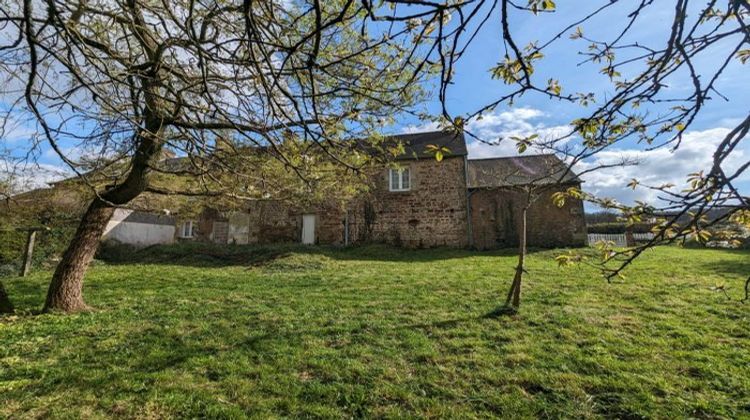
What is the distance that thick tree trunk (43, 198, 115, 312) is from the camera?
6.04 meters

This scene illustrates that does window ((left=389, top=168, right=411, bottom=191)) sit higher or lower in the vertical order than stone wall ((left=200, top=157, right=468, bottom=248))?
higher

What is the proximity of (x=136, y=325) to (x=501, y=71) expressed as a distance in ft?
19.7

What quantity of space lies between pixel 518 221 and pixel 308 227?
32.8 ft

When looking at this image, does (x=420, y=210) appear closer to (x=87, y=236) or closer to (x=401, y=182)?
(x=401, y=182)

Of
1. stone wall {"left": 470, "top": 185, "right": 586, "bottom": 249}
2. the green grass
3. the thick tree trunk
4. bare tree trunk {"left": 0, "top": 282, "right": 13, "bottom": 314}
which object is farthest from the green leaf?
stone wall {"left": 470, "top": 185, "right": 586, "bottom": 249}

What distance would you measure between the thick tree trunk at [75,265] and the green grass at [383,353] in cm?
36

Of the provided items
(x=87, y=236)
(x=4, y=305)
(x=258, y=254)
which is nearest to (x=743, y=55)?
(x=87, y=236)

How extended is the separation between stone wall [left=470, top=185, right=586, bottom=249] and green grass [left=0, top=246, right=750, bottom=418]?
7.70m

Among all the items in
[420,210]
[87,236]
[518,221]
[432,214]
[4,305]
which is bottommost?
[4,305]

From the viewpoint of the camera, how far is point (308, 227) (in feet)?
59.5

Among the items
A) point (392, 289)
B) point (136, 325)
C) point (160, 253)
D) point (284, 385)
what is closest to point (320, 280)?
point (392, 289)

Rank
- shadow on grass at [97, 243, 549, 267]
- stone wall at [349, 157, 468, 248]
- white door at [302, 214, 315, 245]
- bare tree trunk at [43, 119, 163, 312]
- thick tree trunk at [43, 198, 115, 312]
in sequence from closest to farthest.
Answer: bare tree trunk at [43, 119, 163, 312] → thick tree trunk at [43, 198, 115, 312] → shadow on grass at [97, 243, 549, 267] → stone wall at [349, 157, 468, 248] → white door at [302, 214, 315, 245]

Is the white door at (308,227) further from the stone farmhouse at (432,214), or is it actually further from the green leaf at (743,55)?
the green leaf at (743,55)

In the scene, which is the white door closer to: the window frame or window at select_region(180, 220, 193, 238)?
the window frame
